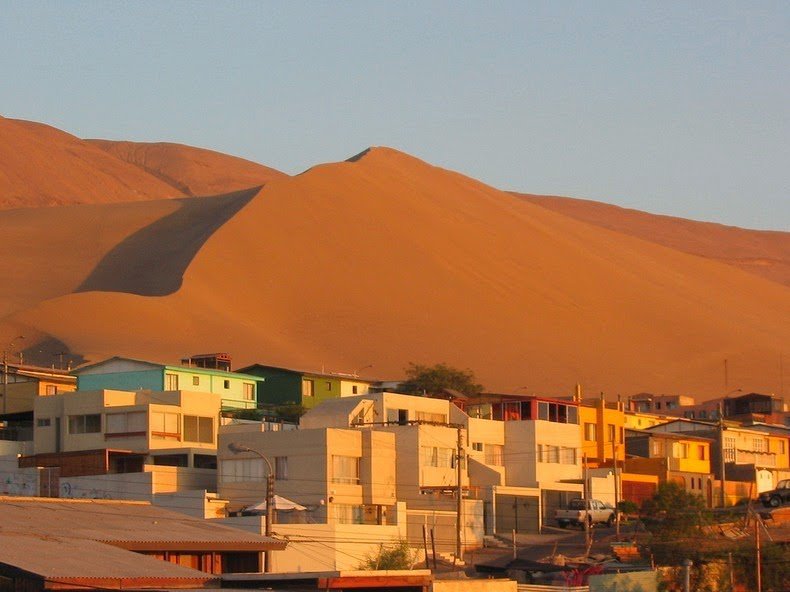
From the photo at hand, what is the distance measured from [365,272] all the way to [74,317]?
28290 mm

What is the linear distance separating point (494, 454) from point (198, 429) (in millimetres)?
10632

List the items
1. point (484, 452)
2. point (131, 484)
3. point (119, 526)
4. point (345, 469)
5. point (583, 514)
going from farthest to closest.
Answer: point (484, 452) < point (583, 514) < point (345, 469) < point (131, 484) < point (119, 526)

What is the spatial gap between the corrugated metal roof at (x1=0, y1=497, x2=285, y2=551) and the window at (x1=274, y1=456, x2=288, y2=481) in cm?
1664

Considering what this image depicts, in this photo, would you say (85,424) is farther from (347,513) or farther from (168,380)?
(347,513)

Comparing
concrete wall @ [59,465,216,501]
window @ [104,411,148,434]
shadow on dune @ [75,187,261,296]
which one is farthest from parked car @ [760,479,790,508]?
shadow on dune @ [75,187,261,296]

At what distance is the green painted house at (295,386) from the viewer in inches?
2793

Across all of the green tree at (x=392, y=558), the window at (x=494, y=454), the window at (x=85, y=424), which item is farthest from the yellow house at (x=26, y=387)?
the green tree at (x=392, y=558)

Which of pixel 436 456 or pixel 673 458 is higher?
pixel 673 458

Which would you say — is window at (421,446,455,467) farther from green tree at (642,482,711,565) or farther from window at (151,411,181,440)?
window at (151,411,181,440)

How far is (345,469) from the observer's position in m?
54.5

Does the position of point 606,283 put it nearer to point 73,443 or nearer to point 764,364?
point 764,364

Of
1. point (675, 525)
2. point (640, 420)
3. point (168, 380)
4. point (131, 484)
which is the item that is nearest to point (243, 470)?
point (131, 484)

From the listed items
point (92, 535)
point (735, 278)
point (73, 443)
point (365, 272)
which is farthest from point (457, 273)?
point (92, 535)

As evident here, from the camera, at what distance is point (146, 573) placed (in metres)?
28.2
